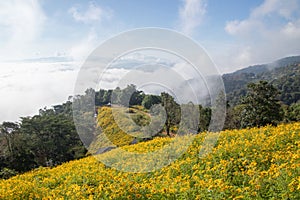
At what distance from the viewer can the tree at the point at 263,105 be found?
90.8 ft

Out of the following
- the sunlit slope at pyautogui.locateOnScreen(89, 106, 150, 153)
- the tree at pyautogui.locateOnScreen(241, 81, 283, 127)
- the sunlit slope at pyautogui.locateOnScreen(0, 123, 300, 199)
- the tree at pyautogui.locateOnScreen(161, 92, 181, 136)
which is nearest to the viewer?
the sunlit slope at pyautogui.locateOnScreen(0, 123, 300, 199)

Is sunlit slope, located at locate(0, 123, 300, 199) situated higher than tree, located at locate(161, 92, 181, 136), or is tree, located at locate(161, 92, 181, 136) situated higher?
tree, located at locate(161, 92, 181, 136)

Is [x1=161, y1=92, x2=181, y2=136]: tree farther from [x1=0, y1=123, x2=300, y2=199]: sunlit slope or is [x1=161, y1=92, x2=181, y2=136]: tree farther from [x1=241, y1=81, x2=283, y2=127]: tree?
[x1=241, y1=81, x2=283, y2=127]: tree

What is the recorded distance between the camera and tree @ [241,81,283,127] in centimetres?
2769

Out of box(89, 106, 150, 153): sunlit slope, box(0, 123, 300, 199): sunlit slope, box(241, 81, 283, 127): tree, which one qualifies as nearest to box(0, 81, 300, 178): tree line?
box(241, 81, 283, 127): tree

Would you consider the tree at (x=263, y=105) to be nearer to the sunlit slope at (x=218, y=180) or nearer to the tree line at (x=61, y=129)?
the tree line at (x=61, y=129)

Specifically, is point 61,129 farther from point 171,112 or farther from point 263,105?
point 263,105

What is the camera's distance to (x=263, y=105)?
2798cm

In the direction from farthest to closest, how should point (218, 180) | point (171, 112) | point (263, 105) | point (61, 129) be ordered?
point (61, 129)
point (263, 105)
point (171, 112)
point (218, 180)

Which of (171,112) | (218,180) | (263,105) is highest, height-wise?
(171,112)

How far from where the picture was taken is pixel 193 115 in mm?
19844

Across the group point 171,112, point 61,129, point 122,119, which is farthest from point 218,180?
point 61,129

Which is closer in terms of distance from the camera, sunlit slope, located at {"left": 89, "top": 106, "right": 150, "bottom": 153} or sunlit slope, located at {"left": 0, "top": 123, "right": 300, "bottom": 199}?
sunlit slope, located at {"left": 0, "top": 123, "right": 300, "bottom": 199}

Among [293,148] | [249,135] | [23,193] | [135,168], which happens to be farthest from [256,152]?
[23,193]
